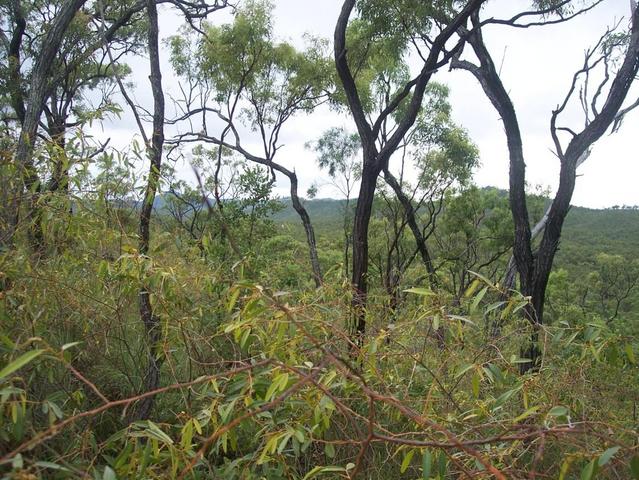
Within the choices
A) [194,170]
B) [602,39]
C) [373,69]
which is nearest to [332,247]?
[373,69]

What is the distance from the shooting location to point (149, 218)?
130 inches

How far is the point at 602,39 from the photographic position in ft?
22.6


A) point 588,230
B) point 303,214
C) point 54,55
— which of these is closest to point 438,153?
point 303,214

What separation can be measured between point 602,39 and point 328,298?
6540 millimetres

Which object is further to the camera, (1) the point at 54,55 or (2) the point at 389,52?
(2) the point at 389,52

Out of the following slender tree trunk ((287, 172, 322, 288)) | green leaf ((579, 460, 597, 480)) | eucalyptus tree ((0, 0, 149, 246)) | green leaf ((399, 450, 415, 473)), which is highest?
eucalyptus tree ((0, 0, 149, 246))

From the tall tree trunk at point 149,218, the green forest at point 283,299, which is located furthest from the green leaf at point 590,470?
the tall tree trunk at point 149,218

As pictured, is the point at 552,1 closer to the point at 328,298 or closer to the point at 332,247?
the point at 328,298

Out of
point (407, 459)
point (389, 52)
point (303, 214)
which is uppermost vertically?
point (389, 52)

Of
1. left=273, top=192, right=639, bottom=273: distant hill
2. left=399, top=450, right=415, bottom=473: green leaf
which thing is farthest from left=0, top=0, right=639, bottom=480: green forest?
left=273, top=192, right=639, bottom=273: distant hill

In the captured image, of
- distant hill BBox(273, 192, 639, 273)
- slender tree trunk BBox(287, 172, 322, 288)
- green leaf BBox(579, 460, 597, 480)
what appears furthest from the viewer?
distant hill BBox(273, 192, 639, 273)

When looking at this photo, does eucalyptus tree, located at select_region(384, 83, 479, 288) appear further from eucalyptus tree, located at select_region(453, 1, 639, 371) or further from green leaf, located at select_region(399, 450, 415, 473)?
green leaf, located at select_region(399, 450, 415, 473)

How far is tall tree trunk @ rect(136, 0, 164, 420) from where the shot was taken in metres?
2.09

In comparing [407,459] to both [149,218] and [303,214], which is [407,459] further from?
[303,214]
